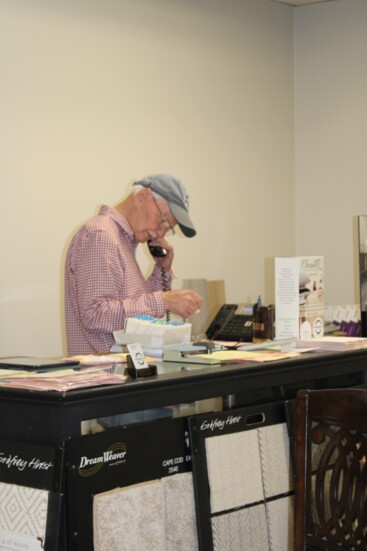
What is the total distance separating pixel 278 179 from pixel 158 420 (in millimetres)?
4136

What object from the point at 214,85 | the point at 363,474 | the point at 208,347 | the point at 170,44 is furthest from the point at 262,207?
the point at 363,474

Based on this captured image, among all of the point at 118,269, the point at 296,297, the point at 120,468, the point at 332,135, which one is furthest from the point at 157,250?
the point at 332,135

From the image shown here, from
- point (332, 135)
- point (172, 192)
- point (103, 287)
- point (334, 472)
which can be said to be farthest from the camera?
point (332, 135)

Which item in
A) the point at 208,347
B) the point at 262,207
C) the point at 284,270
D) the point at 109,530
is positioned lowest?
the point at 109,530

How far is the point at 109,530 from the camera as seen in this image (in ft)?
7.27

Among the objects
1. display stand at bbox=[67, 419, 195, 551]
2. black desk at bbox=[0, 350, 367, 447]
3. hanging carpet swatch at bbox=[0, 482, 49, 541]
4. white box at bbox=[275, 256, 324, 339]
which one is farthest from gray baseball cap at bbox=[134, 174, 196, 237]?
hanging carpet swatch at bbox=[0, 482, 49, 541]

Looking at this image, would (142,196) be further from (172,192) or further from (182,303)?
(182,303)

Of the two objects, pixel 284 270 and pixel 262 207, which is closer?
pixel 284 270

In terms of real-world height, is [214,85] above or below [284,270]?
above

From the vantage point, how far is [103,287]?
3289 mm

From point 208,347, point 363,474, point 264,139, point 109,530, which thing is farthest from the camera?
point 264,139

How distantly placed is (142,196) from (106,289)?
443mm

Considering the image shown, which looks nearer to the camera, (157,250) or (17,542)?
(17,542)

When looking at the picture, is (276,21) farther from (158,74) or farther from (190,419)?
(190,419)
